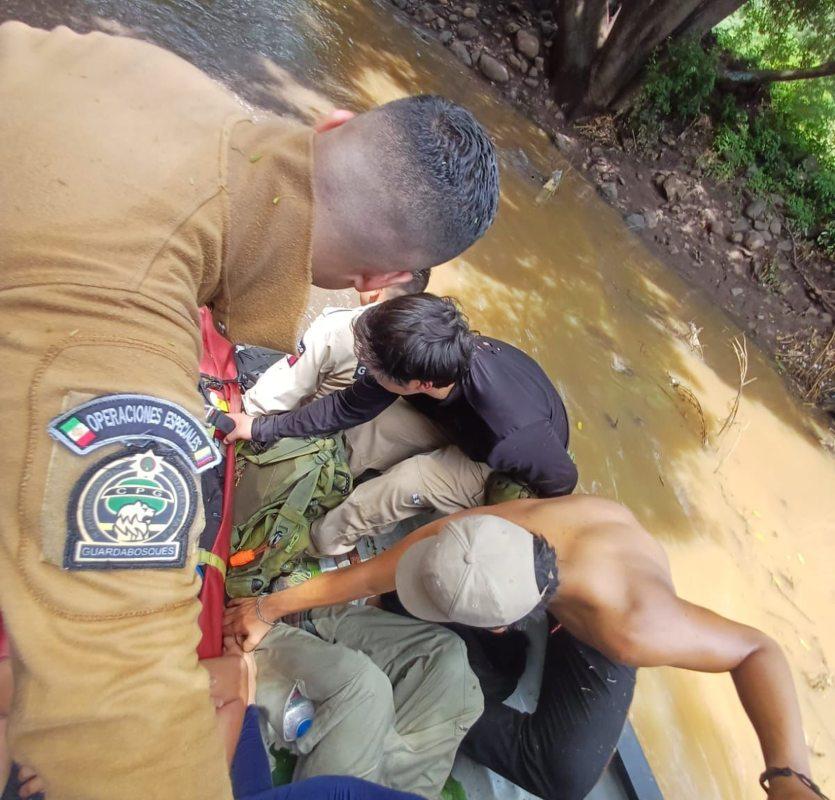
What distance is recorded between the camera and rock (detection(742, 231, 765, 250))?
721 centimetres

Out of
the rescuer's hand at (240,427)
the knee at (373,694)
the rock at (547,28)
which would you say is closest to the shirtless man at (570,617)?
the knee at (373,694)

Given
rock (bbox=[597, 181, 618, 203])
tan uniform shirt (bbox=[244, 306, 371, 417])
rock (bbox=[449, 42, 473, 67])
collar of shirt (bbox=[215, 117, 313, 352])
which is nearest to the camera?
collar of shirt (bbox=[215, 117, 313, 352])

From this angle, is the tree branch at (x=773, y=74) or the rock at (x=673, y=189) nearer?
the rock at (x=673, y=189)

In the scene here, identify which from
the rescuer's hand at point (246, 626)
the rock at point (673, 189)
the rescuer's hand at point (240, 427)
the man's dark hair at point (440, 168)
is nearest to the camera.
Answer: the man's dark hair at point (440, 168)

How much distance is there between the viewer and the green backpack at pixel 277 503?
7.62ft

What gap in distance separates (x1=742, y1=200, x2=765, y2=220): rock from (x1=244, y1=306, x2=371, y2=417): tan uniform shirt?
661cm

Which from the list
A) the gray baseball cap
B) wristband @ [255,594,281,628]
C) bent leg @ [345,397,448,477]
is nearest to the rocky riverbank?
bent leg @ [345,397,448,477]

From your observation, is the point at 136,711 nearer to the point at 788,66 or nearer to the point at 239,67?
the point at 239,67

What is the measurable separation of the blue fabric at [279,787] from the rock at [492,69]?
703 centimetres

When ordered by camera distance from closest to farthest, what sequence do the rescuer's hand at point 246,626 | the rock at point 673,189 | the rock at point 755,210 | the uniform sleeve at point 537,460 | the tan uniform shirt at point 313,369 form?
1. the rescuer's hand at point 246,626
2. the uniform sleeve at point 537,460
3. the tan uniform shirt at point 313,369
4. the rock at point 673,189
5. the rock at point 755,210

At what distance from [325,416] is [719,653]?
5.27ft

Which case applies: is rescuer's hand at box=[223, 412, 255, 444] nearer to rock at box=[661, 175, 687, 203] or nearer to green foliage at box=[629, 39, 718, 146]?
rock at box=[661, 175, 687, 203]

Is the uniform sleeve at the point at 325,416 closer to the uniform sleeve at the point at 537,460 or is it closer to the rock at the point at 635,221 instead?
the uniform sleeve at the point at 537,460

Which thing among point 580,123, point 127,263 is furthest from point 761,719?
point 580,123
